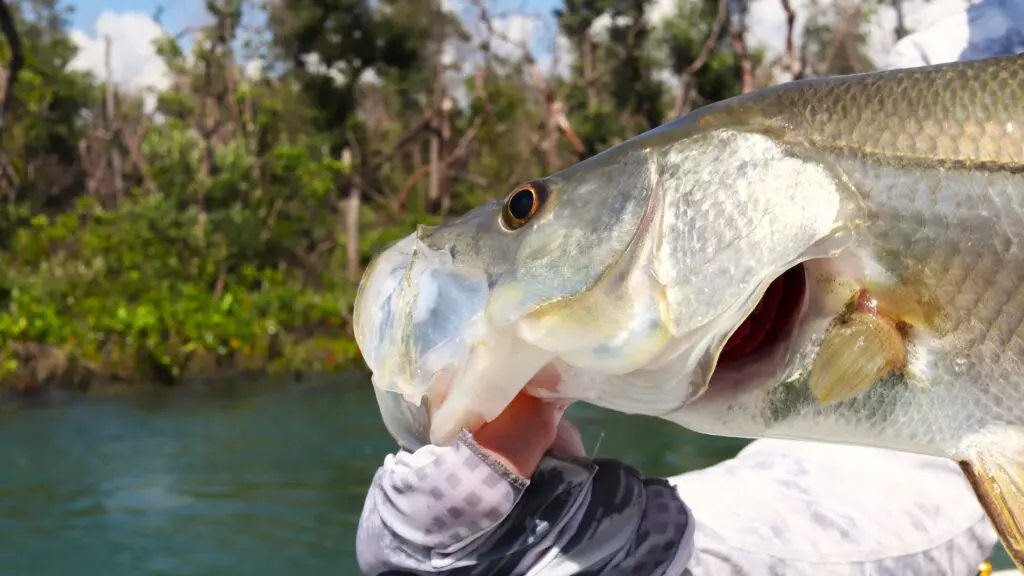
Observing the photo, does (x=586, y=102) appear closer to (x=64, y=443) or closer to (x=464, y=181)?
(x=464, y=181)

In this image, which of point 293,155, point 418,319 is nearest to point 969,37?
point 418,319

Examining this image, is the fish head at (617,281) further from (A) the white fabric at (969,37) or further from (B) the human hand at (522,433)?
(A) the white fabric at (969,37)

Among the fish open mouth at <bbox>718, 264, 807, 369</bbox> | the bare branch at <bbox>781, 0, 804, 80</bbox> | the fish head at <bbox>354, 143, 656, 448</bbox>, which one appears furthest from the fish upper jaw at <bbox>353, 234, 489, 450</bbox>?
the bare branch at <bbox>781, 0, 804, 80</bbox>

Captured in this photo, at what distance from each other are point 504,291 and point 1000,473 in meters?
0.56

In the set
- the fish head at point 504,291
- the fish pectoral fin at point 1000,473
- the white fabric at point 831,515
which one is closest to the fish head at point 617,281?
the fish head at point 504,291

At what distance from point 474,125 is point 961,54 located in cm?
1498

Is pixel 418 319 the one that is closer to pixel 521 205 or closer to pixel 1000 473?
pixel 521 205

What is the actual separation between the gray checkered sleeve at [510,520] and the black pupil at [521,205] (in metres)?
0.28

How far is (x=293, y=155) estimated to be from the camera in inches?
575

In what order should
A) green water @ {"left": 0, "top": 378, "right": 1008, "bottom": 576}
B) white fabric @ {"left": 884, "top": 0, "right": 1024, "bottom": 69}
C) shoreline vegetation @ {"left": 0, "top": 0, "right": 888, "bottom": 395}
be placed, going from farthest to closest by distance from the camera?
shoreline vegetation @ {"left": 0, "top": 0, "right": 888, "bottom": 395} → green water @ {"left": 0, "top": 378, "right": 1008, "bottom": 576} → white fabric @ {"left": 884, "top": 0, "right": 1024, "bottom": 69}

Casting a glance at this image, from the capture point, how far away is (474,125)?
55.2ft

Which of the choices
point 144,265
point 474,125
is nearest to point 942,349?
point 144,265

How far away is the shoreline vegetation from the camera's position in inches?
397

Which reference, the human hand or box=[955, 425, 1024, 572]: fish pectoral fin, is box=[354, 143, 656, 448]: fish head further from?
box=[955, 425, 1024, 572]: fish pectoral fin
